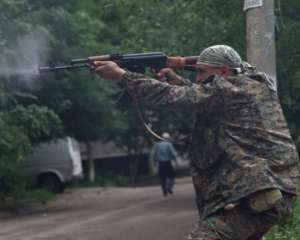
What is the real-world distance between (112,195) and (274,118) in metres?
21.2

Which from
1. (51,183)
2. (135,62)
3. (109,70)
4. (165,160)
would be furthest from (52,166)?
(109,70)

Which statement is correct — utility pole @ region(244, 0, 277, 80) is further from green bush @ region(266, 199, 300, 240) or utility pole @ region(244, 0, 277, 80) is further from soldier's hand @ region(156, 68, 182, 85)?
soldier's hand @ region(156, 68, 182, 85)

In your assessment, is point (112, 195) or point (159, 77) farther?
point (112, 195)

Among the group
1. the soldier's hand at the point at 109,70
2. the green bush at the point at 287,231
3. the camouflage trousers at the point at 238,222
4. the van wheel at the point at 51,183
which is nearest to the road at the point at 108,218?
the van wheel at the point at 51,183

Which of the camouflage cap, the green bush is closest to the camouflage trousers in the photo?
the camouflage cap

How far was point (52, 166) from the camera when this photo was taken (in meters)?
28.4

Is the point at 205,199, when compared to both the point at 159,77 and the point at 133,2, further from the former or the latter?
the point at 133,2

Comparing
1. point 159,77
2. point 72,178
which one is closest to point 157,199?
point 72,178

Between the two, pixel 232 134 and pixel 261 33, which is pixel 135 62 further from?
pixel 261 33

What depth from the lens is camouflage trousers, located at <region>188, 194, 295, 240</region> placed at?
18.3ft

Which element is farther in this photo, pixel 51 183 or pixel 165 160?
pixel 51 183

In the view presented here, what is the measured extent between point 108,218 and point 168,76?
38.3ft

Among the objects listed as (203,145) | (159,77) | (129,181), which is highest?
(159,77)

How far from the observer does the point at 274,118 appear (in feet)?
19.0
